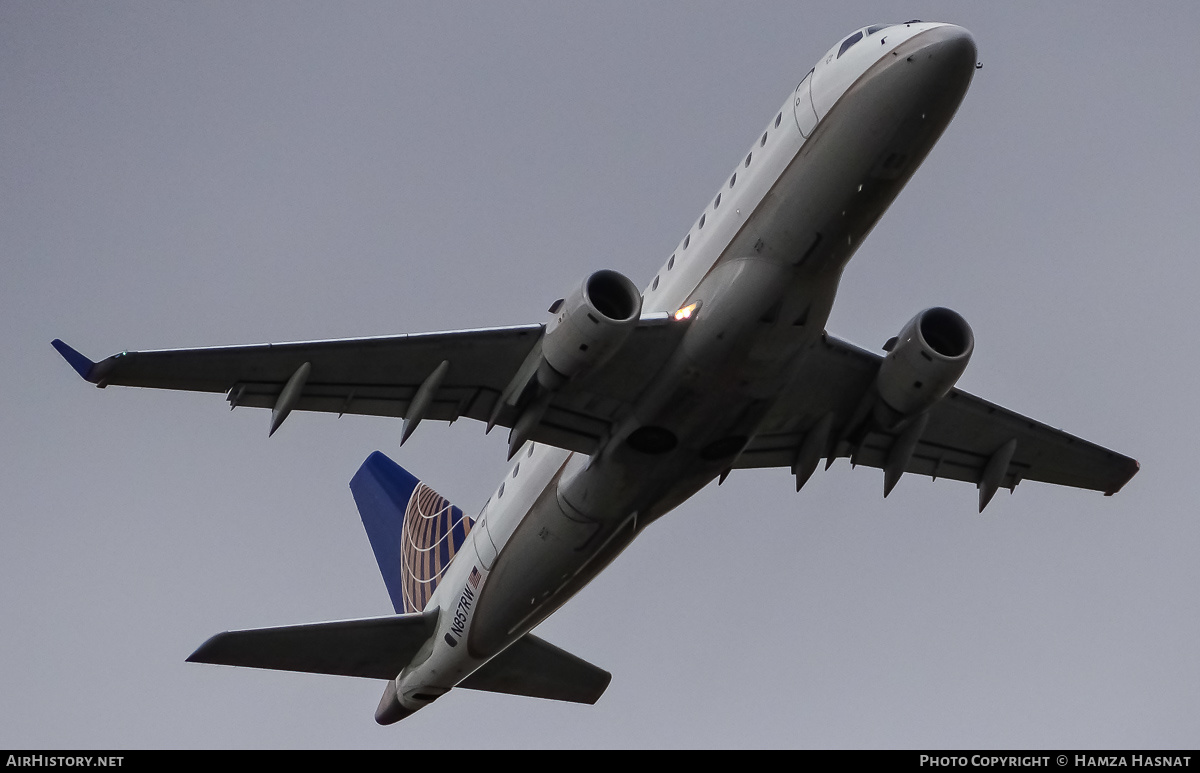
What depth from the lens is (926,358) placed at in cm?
2108

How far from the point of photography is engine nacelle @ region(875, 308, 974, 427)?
2105 cm

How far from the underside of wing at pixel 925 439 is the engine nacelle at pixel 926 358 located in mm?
701

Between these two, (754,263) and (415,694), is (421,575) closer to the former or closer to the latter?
(415,694)

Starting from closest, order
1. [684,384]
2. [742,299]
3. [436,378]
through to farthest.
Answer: [742,299] → [684,384] → [436,378]

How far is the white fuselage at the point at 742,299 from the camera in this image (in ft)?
60.6

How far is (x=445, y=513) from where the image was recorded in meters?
29.0

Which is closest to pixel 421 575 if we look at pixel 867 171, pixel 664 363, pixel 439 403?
pixel 439 403

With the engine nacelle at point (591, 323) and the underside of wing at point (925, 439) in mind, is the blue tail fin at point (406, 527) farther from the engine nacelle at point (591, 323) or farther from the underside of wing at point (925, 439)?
the engine nacelle at point (591, 323)


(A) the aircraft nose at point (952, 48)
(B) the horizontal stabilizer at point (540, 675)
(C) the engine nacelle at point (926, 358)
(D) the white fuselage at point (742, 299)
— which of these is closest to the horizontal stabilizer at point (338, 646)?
(B) the horizontal stabilizer at point (540, 675)

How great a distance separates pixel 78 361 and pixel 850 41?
11.4 meters

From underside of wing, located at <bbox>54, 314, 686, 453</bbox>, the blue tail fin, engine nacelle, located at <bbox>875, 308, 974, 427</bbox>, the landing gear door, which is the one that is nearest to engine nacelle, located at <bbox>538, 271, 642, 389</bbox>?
underside of wing, located at <bbox>54, 314, 686, 453</bbox>

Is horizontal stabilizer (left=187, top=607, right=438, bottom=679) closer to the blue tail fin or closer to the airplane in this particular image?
the airplane

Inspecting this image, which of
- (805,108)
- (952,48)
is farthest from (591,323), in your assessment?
(952,48)

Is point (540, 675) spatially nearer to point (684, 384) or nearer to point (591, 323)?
point (684, 384)
